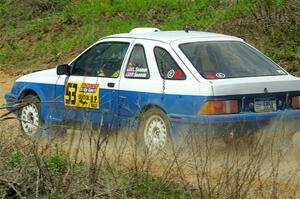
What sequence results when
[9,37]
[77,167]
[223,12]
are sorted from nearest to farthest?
[77,167] < [223,12] < [9,37]

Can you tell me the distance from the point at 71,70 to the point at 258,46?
5.10m

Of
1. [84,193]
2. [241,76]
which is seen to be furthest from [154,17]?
[84,193]

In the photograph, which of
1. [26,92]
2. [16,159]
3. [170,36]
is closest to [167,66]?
[170,36]

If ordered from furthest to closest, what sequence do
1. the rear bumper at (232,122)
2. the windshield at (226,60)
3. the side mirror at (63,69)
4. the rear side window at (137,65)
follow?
1. the side mirror at (63,69)
2. the rear side window at (137,65)
3. the windshield at (226,60)
4. the rear bumper at (232,122)

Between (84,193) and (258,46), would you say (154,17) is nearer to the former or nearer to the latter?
(258,46)

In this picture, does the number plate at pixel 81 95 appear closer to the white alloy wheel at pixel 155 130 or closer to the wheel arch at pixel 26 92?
the wheel arch at pixel 26 92

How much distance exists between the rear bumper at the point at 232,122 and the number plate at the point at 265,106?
6cm

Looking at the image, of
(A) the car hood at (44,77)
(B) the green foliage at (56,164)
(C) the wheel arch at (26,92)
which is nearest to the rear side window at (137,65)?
(A) the car hood at (44,77)

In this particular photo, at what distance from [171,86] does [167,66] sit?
40cm

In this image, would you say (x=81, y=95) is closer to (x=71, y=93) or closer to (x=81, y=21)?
(x=71, y=93)

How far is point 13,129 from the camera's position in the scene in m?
7.73

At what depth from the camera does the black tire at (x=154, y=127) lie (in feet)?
29.1

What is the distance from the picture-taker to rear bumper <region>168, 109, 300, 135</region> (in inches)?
336

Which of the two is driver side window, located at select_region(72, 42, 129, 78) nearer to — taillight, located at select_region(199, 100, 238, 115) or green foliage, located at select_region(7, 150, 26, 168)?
taillight, located at select_region(199, 100, 238, 115)
